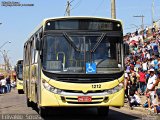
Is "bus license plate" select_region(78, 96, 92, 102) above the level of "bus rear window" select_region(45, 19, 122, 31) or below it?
below

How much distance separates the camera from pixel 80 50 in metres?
13.7

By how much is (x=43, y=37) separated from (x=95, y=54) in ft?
5.48

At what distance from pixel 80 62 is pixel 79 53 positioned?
274 millimetres

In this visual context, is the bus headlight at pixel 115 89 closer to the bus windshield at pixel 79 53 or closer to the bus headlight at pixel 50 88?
the bus windshield at pixel 79 53

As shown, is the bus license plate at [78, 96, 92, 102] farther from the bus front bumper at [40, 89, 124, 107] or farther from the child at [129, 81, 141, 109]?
the child at [129, 81, 141, 109]

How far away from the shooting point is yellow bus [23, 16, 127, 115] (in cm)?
1339

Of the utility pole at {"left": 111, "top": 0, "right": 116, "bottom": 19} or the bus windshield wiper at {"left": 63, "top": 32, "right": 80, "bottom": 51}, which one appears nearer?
the bus windshield wiper at {"left": 63, "top": 32, "right": 80, "bottom": 51}

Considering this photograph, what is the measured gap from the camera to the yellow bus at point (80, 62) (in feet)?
43.9

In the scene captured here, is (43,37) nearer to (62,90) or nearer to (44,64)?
(44,64)

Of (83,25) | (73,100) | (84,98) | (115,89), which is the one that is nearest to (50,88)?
(73,100)

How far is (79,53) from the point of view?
1368 centimetres

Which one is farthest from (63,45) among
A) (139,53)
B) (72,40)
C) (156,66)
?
(139,53)

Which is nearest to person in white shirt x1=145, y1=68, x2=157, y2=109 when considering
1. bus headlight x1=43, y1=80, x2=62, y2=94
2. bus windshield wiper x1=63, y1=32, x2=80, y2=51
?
bus windshield wiper x1=63, y1=32, x2=80, y2=51

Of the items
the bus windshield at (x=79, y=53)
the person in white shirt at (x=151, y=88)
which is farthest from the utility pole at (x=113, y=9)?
the bus windshield at (x=79, y=53)
